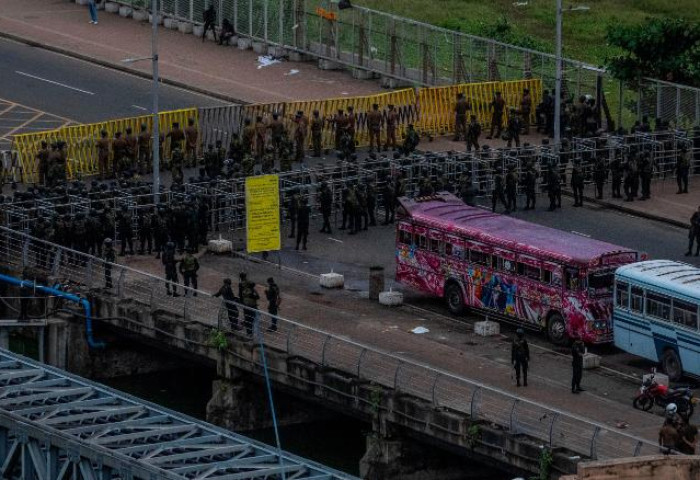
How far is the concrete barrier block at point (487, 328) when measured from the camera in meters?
67.6

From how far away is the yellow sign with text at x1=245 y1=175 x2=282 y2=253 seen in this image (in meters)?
69.5

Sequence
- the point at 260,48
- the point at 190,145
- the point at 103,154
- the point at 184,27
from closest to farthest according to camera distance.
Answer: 1. the point at 103,154
2. the point at 190,145
3. the point at 260,48
4. the point at 184,27

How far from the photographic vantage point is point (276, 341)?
214 feet

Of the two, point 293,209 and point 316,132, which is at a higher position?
point 293,209

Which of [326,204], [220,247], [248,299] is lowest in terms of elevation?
[220,247]

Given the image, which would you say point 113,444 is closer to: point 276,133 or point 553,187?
point 553,187

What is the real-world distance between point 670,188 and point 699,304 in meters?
23.1

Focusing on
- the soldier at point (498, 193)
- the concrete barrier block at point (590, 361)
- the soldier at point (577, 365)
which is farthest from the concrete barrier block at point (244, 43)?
the soldier at point (577, 365)

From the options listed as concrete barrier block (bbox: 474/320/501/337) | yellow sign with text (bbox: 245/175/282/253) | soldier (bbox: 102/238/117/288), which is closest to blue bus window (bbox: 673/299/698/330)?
concrete barrier block (bbox: 474/320/501/337)

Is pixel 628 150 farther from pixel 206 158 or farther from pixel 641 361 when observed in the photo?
pixel 641 361

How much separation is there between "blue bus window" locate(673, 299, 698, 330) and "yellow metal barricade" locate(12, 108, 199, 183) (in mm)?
26861

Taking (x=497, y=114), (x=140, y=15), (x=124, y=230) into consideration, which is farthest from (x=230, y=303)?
(x=140, y=15)

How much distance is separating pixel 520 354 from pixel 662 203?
21.4m

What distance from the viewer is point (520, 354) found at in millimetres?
62781
